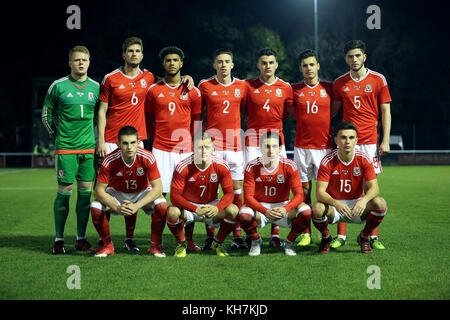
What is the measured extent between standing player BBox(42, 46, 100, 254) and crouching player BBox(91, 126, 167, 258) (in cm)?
44

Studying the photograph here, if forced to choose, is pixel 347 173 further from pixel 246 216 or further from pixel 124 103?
pixel 124 103

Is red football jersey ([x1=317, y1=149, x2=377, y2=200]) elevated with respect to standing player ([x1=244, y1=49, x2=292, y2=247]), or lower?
lower

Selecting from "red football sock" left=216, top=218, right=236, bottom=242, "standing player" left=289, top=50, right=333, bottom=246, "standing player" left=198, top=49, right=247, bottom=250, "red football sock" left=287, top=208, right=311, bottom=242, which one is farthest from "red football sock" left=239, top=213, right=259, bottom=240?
"standing player" left=289, top=50, right=333, bottom=246

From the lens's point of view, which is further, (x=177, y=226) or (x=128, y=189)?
(x=128, y=189)

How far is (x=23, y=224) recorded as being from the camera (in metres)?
8.34

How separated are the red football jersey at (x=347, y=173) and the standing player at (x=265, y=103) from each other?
72cm

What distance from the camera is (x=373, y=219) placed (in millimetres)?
5836

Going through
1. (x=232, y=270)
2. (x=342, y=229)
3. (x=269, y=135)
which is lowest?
(x=232, y=270)

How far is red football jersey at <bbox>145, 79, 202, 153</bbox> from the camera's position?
643 cm

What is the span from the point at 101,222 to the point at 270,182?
192 cm

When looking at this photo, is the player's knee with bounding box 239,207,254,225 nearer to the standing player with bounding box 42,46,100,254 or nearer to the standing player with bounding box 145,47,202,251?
the standing player with bounding box 145,47,202,251

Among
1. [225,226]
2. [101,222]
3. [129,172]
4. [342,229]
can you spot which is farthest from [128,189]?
[342,229]

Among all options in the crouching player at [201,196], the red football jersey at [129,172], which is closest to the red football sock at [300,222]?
the crouching player at [201,196]

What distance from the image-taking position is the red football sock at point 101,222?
228 inches
